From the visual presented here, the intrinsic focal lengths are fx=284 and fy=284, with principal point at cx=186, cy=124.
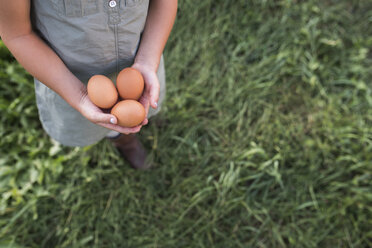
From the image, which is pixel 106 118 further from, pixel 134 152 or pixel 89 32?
pixel 134 152

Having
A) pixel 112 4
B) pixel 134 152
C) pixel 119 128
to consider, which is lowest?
pixel 134 152

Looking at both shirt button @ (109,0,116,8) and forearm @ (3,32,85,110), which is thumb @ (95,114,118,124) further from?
shirt button @ (109,0,116,8)

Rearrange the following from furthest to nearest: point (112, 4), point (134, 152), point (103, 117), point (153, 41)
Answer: point (134, 152), point (153, 41), point (103, 117), point (112, 4)

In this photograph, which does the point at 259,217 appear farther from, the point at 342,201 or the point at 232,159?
the point at 342,201

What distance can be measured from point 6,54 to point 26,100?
318 millimetres

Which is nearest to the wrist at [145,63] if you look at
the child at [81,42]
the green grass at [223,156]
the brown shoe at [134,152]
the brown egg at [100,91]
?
the child at [81,42]

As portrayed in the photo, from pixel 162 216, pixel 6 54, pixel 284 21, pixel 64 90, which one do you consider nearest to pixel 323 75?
pixel 284 21

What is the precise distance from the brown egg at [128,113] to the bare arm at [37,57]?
0.03 meters

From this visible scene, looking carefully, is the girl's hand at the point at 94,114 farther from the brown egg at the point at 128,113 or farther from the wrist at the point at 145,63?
the wrist at the point at 145,63

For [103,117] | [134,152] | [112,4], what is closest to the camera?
[112,4]

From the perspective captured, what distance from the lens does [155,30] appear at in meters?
1.03

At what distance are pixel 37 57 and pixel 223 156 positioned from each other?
1.25 metres

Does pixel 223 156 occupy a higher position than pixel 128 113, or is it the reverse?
pixel 128 113

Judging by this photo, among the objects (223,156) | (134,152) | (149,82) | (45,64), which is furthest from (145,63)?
(223,156)
